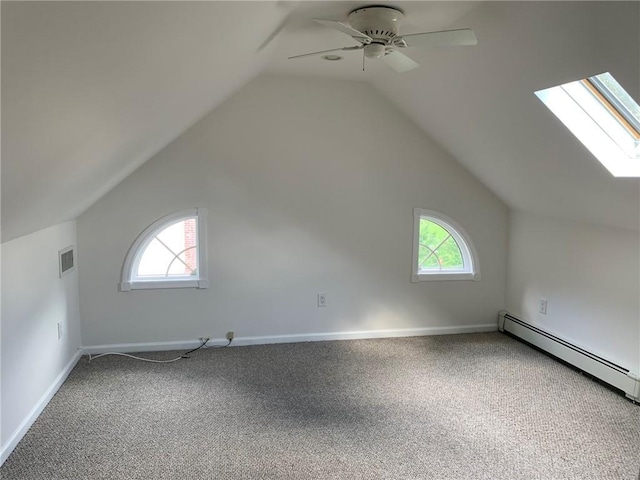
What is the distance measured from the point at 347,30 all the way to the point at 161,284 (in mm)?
2616

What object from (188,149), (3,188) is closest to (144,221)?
(188,149)

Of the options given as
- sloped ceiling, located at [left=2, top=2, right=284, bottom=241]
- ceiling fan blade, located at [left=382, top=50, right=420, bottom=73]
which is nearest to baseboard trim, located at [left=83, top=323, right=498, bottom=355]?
sloped ceiling, located at [left=2, top=2, right=284, bottom=241]

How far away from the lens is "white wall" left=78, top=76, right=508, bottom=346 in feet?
12.3

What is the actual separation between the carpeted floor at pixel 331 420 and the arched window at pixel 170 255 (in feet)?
1.99

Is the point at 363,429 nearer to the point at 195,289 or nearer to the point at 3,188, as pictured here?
the point at 195,289

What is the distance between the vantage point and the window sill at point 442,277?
4250 mm

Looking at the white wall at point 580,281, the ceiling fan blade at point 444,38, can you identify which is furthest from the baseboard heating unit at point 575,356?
the ceiling fan blade at point 444,38

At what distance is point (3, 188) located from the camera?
1.53m

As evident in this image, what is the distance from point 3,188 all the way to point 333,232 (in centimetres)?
279

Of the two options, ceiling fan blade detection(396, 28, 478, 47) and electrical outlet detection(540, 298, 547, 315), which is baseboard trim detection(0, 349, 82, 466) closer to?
ceiling fan blade detection(396, 28, 478, 47)

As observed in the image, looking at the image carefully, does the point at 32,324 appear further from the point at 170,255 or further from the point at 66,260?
the point at 170,255

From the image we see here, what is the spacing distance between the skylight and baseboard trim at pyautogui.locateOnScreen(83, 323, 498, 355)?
84.7 inches

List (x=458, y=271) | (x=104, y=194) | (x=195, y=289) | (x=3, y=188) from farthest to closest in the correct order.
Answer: (x=458, y=271) < (x=195, y=289) < (x=104, y=194) < (x=3, y=188)

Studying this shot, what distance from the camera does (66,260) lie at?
3.37m
